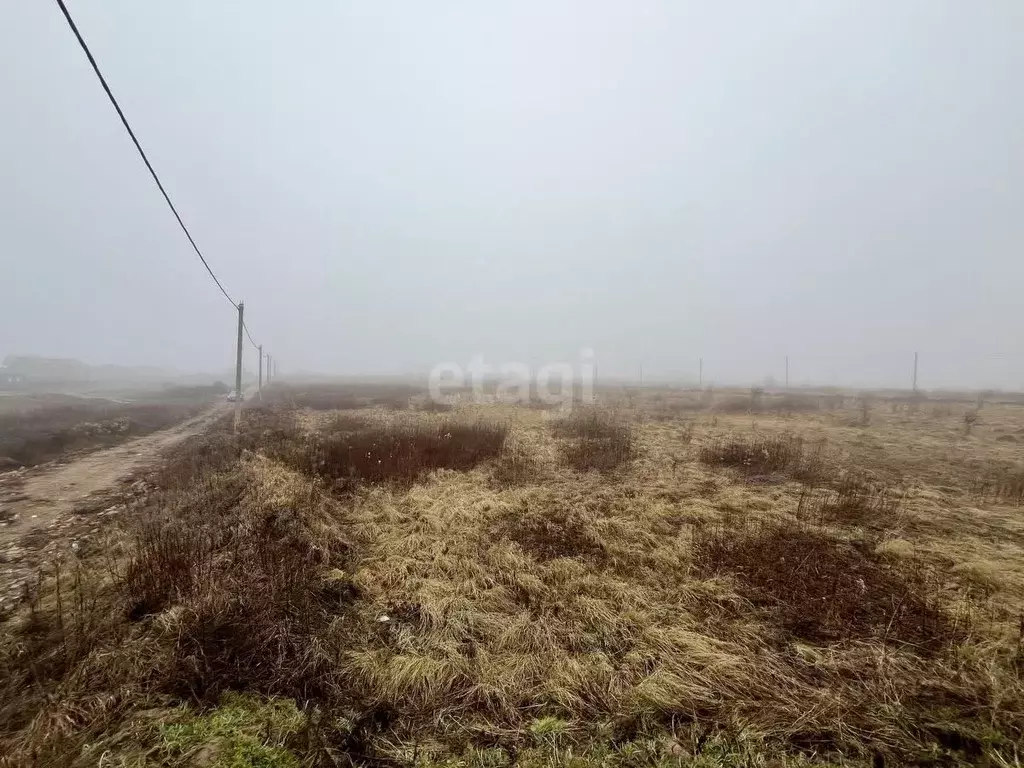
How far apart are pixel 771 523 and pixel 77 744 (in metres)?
7.93

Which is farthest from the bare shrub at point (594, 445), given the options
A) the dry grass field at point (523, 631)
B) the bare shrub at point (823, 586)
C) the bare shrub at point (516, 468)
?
the bare shrub at point (823, 586)

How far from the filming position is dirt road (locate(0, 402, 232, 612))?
194 inches

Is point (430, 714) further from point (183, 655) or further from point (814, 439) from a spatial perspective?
point (814, 439)

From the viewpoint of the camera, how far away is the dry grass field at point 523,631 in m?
2.44

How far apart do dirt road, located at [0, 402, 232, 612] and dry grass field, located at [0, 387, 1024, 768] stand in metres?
0.52

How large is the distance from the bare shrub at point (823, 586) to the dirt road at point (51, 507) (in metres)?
8.17

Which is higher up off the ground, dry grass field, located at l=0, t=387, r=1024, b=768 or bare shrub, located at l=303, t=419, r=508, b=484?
bare shrub, located at l=303, t=419, r=508, b=484

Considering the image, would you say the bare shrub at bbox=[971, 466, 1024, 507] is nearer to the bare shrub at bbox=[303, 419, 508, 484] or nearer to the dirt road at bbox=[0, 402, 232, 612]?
the bare shrub at bbox=[303, 419, 508, 484]

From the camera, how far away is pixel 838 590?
4.21 meters

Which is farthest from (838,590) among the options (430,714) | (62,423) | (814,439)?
(62,423)

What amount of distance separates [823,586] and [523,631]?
11.7 feet

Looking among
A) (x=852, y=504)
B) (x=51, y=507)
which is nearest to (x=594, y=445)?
(x=852, y=504)

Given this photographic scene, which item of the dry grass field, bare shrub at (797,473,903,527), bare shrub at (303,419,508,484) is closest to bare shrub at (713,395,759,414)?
bare shrub at (797,473,903,527)

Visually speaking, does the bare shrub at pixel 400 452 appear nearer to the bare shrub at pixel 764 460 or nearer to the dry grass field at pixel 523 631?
the dry grass field at pixel 523 631
